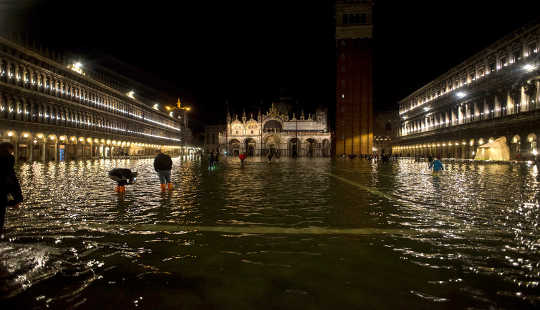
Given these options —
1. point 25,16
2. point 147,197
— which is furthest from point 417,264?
point 25,16

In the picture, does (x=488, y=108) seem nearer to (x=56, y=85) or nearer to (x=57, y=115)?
(x=57, y=115)

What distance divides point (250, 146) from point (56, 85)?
5446 cm

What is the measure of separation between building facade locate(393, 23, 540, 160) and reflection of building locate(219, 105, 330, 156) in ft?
88.7

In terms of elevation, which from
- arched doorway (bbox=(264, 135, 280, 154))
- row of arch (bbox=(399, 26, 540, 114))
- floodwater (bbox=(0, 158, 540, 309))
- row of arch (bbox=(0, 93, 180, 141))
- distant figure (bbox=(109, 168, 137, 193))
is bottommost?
floodwater (bbox=(0, 158, 540, 309))

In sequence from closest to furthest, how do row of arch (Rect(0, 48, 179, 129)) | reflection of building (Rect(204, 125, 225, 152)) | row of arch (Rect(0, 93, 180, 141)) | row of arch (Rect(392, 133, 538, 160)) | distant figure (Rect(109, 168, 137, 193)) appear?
1. distant figure (Rect(109, 168, 137, 193))
2. row of arch (Rect(392, 133, 538, 160))
3. row of arch (Rect(0, 93, 180, 141))
4. row of arch (Rect(0, 48, 179, 129))
5. reflection of building (Rect(204, 125, 225, 152))

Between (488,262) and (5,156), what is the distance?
6.41m

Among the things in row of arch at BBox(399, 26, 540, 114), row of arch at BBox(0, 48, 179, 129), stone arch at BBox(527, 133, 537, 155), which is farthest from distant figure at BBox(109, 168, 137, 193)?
row of arch at BBox(399, 26, 540, 114)

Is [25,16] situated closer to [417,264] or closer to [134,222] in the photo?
[134,222]

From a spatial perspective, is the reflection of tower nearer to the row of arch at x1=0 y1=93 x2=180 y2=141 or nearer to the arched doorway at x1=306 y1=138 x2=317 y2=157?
the arched doorway at x1=306 y1=138 x2=317 y2=157

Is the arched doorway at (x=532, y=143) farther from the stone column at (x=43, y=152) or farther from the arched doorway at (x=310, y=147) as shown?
the arched doorway at (x=310, y=147)

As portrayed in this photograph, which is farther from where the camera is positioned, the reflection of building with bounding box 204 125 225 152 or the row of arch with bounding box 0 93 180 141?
the reflection of building with bounding box 204 125 225 152

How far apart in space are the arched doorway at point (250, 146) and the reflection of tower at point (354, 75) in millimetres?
25382

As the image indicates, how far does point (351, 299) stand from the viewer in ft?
10.5

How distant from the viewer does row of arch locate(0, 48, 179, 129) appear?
36750 mm
